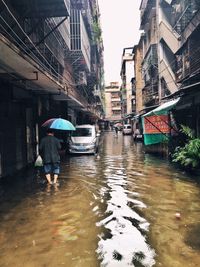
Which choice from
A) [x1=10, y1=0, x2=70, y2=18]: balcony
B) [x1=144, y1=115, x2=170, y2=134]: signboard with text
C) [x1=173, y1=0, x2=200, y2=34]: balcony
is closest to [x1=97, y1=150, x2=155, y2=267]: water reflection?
[x1=10, y1=0, x2=70, y2=18]: balcony

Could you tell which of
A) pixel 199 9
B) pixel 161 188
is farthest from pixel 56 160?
pixel 199 9

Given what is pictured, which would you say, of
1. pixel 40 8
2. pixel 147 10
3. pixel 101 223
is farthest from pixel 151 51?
pixel 101 223

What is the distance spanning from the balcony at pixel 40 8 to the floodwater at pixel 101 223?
705cm

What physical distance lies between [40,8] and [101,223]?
9793 mm

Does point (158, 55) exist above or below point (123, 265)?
above

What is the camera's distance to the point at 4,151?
11016mm

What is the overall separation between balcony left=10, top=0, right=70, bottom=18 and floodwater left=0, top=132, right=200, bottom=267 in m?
7.05

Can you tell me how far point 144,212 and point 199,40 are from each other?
1452 cm

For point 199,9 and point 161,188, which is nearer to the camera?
A: point 161,188

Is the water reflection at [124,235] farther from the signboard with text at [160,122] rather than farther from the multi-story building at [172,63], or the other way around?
the signboard with text at [160,122]

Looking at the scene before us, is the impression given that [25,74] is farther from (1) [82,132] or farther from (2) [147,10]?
(2) [147,10]

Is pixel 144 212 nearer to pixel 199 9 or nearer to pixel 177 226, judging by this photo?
pixel 177 226

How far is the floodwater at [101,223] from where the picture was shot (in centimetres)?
412

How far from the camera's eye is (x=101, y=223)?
5.65 meters
